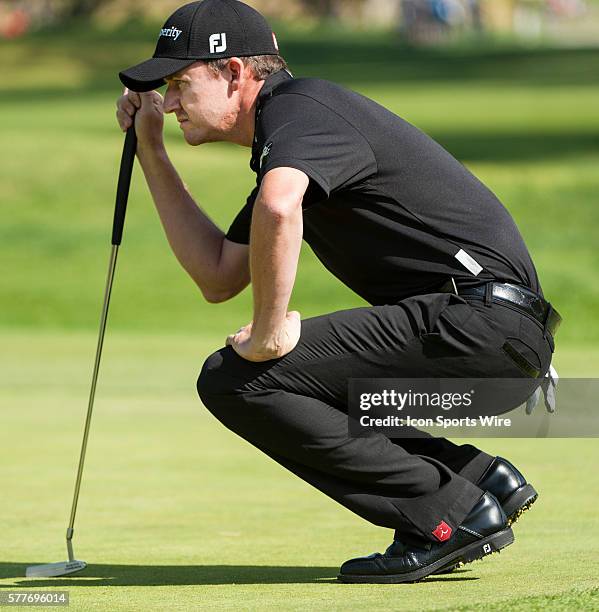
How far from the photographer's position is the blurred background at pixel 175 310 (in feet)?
16.5

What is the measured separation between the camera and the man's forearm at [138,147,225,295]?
4.49 m

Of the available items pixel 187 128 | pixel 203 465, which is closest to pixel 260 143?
pixel 187 128

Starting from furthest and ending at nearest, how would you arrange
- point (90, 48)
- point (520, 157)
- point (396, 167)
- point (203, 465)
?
point (90, 48) < point (520, 157) < point (203, 465) < point (396, 167)

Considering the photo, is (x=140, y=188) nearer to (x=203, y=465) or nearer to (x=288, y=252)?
(x=203, y=465)

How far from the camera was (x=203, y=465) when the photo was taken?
646 cm

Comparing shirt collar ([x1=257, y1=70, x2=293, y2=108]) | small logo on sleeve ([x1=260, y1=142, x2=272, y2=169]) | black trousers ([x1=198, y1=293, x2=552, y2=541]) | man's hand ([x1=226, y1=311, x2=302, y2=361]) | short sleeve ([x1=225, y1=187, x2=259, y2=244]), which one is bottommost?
black trousers ([x1=198, y1=293, x2=552, y2=541])

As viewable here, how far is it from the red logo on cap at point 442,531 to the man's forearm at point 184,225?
0.98 metres

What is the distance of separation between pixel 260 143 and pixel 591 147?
63.4ft

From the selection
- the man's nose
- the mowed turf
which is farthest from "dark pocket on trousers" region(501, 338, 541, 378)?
the man's nose

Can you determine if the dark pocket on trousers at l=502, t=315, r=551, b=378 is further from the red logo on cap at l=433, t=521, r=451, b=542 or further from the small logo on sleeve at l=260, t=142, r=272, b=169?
the small logo on sleeve at l=260, t=142, r=272, b=169

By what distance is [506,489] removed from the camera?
4.28m

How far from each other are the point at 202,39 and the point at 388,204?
2.16ft

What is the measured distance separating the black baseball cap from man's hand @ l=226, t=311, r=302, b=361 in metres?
0.72

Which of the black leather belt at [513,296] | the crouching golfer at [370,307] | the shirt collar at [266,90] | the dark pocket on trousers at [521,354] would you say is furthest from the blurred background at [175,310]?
the shirt collar at [266,90]
